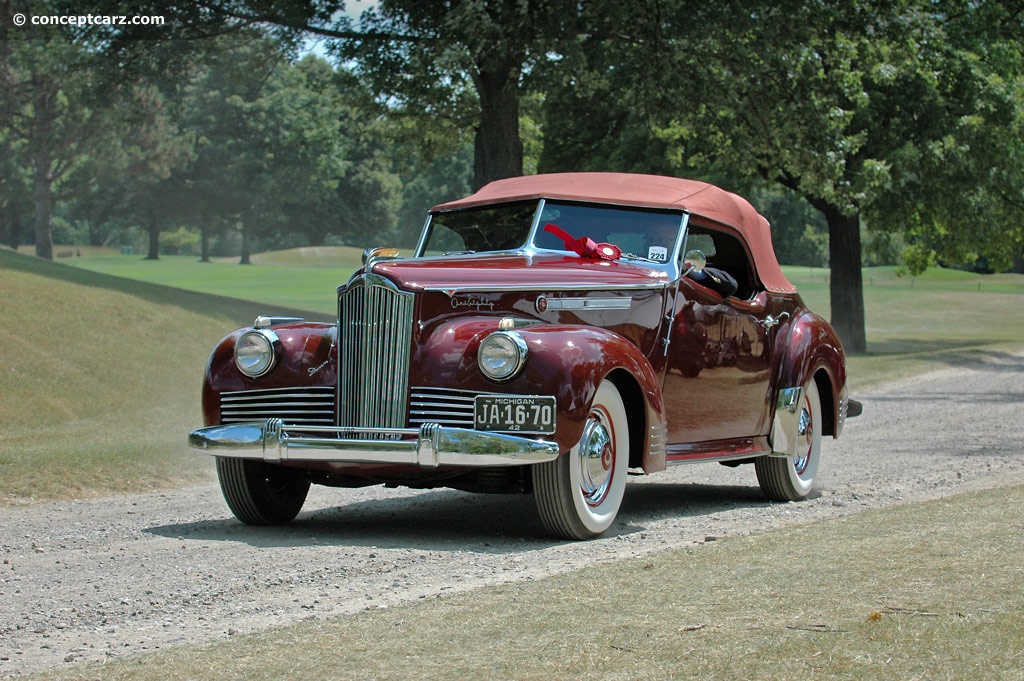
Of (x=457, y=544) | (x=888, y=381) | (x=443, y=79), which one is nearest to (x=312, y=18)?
(x=443, y=79)

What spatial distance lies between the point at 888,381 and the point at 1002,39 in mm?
12291

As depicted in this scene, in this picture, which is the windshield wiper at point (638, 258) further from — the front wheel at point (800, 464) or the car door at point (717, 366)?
the front wheel at point (800, 464)

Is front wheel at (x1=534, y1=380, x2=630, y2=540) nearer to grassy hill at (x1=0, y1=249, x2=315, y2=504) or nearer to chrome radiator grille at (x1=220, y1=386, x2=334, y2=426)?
chrome radiator grille at (x1=220, y1=386, x2=334, y2=426)

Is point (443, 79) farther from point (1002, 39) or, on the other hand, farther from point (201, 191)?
point (201, 191)

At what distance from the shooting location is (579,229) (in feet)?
27.6

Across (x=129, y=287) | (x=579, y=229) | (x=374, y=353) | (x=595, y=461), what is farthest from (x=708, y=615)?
(x=129, y=287)

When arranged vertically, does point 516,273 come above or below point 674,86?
below

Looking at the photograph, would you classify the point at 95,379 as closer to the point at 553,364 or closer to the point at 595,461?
the point at 595,461

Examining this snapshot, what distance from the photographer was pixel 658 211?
8.58m

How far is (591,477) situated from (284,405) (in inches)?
70.2

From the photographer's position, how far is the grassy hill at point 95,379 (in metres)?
11.2

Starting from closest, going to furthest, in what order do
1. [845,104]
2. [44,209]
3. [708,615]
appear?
[708,615], [845,104], [44,209]

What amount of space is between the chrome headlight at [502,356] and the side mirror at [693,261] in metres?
1.86

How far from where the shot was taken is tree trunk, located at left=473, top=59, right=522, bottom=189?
21.3m
